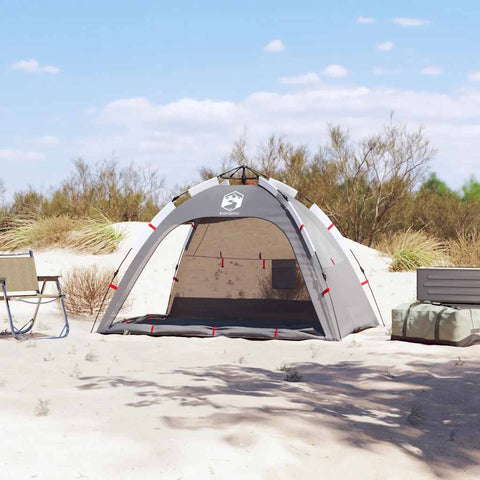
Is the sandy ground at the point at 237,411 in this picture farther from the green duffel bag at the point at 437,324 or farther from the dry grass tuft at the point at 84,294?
the dry grass tuft at the point at 84,294

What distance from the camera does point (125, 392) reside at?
467cm

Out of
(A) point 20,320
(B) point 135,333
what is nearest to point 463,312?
(B) point 135,333

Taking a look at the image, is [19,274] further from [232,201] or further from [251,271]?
[251,271]

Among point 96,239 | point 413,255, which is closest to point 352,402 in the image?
point 413,255

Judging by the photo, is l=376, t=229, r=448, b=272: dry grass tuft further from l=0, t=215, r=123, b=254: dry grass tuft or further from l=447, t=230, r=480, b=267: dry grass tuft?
l=0, t=215, r=123, b=254: dry grass tuft

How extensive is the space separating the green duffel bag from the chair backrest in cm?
394

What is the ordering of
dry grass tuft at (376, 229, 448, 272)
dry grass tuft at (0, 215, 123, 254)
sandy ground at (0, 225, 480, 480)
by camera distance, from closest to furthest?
sandy ground at (0, 225, 480, 480) → dry grass tuft at (376, 229, 448, 272) → dry grass tuft at (0, 215, 123, 254)

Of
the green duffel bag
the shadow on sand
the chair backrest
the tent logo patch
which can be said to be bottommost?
the shadow on sand

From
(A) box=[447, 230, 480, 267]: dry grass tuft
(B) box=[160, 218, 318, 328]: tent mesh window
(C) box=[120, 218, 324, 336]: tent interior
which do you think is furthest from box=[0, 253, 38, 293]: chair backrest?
(A) box=[447, 230, 480, 267]: dry grass tuft

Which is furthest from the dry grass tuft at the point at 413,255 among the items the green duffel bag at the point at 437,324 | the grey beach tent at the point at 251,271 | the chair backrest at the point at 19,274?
the chair backrest at the point at 19,274

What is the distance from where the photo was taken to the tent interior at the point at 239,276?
941 centimetres

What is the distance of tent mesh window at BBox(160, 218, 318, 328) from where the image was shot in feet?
30.9

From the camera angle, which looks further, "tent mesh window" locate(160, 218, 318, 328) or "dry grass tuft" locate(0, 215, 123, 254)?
"dry grass tuft" locate(0, 215, 123, 254)

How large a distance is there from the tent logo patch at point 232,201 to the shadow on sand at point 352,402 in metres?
2.52
